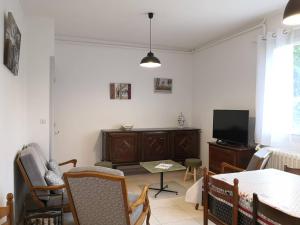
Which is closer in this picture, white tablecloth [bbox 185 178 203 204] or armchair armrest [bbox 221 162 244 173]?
white tablecloth [bbox 185 178 203 204]

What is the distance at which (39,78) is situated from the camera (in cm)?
376

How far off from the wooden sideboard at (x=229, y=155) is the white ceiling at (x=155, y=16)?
1.98 meters

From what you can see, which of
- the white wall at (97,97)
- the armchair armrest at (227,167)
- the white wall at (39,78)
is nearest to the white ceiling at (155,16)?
the white wall at (39,78)

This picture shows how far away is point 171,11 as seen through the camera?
3531 mm

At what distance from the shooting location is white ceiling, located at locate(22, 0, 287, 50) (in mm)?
3281

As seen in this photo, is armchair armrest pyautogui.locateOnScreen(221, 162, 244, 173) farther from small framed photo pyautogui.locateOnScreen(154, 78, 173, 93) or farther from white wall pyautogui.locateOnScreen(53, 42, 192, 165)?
small framed photo pyautogui.locateOnScreen(154, 78, 173, 93)

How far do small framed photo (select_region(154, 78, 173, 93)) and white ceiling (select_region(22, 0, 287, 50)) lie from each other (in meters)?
1.00

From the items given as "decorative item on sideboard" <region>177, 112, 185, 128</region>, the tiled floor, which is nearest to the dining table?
the tiled floor

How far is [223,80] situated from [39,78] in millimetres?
3229

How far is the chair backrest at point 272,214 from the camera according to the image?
4.51 feet

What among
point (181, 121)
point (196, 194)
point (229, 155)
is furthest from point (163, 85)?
point (196, 194)

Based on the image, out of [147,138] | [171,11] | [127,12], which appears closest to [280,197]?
[171,11]

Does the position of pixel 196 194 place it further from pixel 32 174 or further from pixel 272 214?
pixel 32 174

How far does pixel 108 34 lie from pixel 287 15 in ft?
11.6
